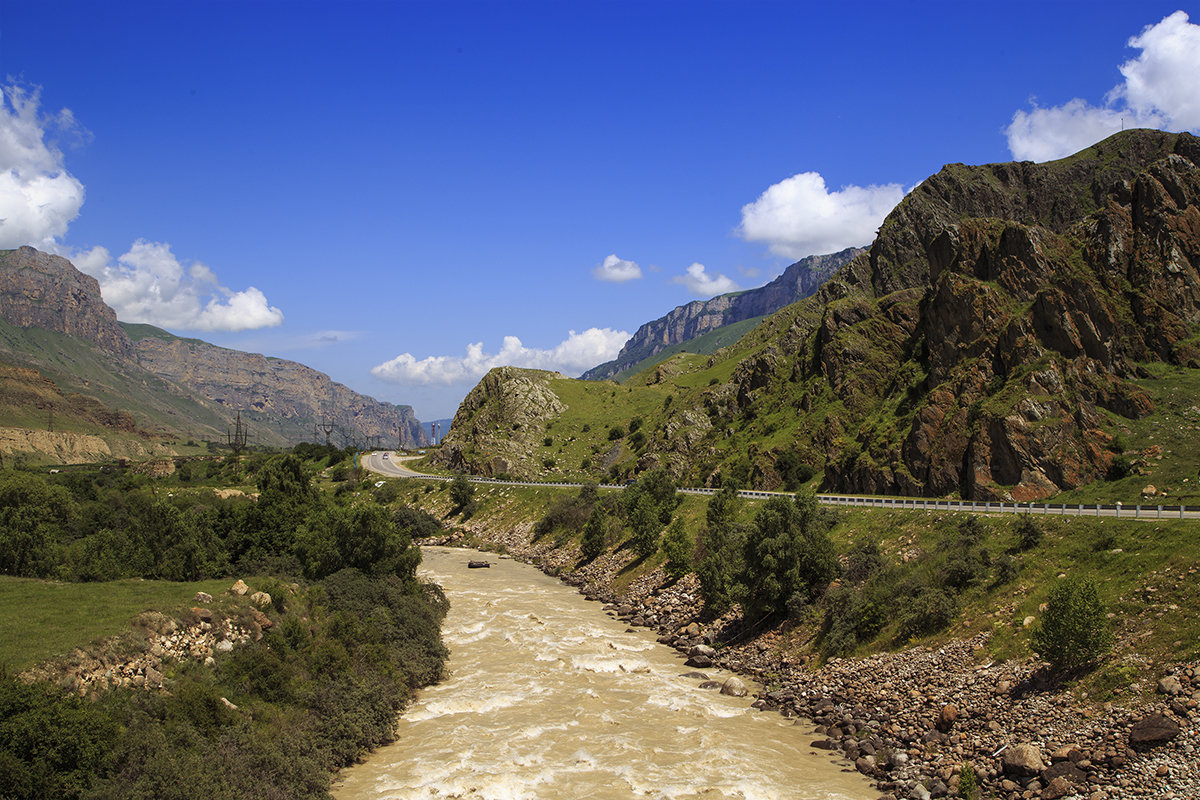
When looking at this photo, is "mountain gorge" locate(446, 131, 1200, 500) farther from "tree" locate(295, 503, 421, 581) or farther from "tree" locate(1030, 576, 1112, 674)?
"tree" locate(295, 503, 421, 581)

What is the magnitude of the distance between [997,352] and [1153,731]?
143 feet

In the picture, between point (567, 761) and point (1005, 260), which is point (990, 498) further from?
point (567, 761)

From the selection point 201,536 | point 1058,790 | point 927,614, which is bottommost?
point 1058,790

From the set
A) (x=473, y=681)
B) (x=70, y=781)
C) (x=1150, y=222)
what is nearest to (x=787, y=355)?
(x=1150, y=222)

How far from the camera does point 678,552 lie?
179 ft

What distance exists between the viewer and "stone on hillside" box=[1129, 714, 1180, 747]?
854 inches

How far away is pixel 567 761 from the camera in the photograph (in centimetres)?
2722

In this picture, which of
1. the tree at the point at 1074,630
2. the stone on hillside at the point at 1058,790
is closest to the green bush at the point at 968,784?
the stone on hillside at the point at 1058,790

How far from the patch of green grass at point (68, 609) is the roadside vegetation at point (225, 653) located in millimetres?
98

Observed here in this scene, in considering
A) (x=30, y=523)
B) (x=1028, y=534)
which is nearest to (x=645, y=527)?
(x=1028, y=534)

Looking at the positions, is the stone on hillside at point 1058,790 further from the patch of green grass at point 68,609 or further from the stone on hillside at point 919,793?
the patch of green grass at point 68,609

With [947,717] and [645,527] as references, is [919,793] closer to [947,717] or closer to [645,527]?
[947,717]

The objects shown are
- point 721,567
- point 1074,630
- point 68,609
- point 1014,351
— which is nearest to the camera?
point 1074,630

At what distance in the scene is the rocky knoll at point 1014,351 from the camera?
52406mm
